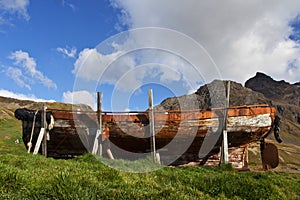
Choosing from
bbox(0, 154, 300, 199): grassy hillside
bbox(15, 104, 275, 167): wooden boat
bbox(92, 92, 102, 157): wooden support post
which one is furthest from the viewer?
bbox(15, 104, 275, 167): wooden boat

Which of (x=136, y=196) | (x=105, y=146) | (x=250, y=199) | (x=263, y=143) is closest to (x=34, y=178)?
(x=136, y=196)

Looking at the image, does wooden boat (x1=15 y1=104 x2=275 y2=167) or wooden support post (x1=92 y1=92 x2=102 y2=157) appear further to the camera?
wooden boat (x1=15 y1=104 x2=275 y2=167)

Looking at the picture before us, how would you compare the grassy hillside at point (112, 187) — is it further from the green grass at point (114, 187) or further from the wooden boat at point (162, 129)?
the wooden boat at point (162, 129)

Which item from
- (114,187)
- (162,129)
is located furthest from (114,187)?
(162,129)

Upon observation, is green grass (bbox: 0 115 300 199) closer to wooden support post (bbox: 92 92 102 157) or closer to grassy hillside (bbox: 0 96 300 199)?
grassy hillside (bbox: 0 96 300 199)

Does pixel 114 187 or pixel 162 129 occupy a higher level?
pixel 162 129

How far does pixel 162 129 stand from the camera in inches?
877

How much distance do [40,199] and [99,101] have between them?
16.6m

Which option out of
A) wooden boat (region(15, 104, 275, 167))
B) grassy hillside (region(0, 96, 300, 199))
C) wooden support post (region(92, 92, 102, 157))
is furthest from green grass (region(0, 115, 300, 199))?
wooden boat (region(15, 104, 275, 167))

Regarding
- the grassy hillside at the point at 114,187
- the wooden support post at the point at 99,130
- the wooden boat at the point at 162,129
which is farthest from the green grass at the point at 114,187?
the wooden boat at the point at 162,129

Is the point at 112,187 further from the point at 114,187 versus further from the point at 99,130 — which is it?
the point at 99,130

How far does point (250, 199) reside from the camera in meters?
7.85

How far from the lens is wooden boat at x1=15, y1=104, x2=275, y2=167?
22.2 m

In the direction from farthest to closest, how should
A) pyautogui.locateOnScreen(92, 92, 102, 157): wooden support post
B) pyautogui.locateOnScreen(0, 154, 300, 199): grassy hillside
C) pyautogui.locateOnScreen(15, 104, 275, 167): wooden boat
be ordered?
1. pyautogui.locateOnScreen(15, 104, 275, 167): wooden boat
2. pyautogui.locateOnScreen(92, 92, 102, 157): wooden support post
3. pyautogui.locateOnScreen(0, 154, 300, 199): grassy hillside
